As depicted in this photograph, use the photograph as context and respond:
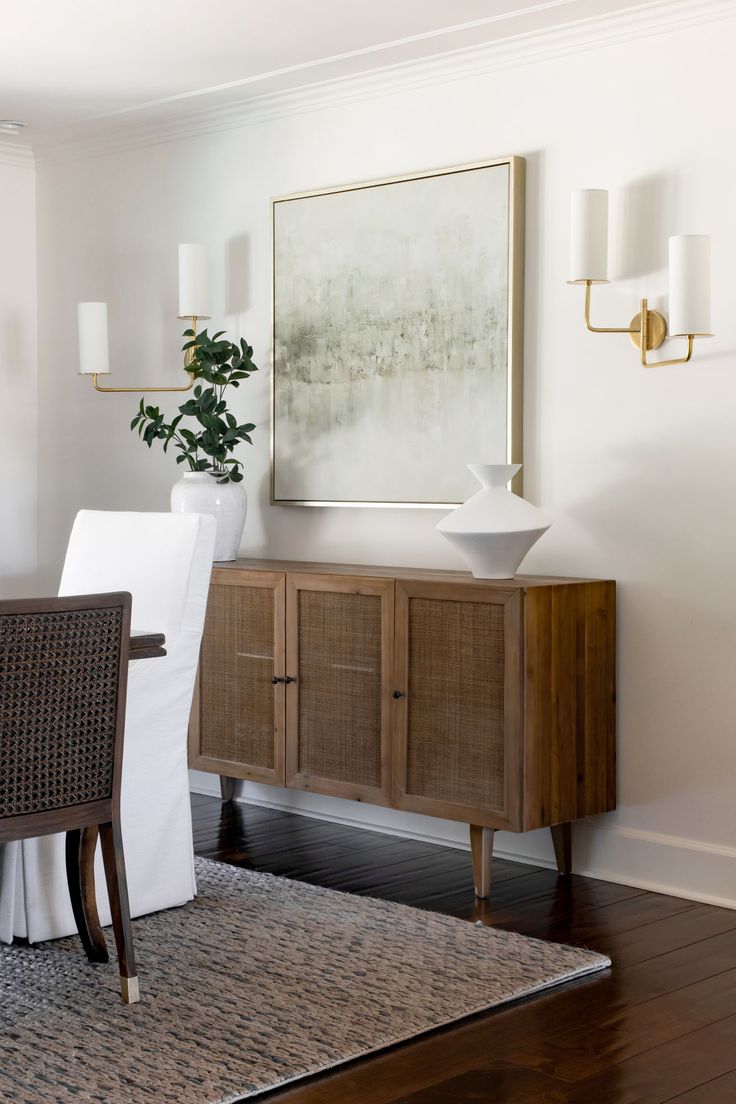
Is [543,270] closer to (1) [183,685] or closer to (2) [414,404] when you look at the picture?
(2) [414,404]

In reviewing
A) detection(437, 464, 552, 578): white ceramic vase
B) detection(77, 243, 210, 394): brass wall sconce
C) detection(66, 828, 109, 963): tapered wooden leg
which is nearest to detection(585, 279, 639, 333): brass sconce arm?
detection(437, 464, 552, 578): white ceramic vase

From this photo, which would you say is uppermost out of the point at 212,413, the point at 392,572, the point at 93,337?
the point at 93,337

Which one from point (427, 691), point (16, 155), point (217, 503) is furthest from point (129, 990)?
point (16, 155)

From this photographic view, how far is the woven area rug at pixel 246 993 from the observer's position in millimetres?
2332

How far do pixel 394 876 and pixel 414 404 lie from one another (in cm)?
141

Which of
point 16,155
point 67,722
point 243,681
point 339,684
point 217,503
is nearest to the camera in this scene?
point 67,722

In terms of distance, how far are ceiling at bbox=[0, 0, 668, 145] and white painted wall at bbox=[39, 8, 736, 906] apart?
0.16 meters

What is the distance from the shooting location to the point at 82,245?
5.17m

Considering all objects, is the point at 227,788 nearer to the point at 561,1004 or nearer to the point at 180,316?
the point at 180,316

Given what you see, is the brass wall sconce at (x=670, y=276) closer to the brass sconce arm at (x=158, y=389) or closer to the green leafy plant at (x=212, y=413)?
the green leafy plant at (x=212, y=413)

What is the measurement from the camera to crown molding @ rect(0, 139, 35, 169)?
5191 millimetres

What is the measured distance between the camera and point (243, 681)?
13.4 ft

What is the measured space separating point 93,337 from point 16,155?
1027mm

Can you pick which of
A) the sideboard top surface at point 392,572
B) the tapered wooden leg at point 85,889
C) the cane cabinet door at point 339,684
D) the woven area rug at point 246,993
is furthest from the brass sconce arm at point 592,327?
the tapered wooden leg at point 85,889
